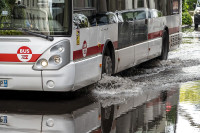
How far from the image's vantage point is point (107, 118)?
923 centimetres

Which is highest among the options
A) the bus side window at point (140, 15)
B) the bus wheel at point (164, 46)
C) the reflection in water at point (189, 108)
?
the bus side window at point (140, 15)

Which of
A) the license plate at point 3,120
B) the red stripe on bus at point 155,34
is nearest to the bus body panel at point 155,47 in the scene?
the red stripe on bus at point 155,34

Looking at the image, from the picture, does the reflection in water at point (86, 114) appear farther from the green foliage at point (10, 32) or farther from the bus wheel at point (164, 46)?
the bus wheel at point (164, 46)

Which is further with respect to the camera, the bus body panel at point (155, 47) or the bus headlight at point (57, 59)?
the bus body panel at point (155, 47)

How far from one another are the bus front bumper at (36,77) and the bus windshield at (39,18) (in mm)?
597

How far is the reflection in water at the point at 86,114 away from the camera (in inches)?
329

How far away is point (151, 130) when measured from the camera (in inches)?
323

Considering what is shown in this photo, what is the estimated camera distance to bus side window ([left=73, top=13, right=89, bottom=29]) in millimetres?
10523

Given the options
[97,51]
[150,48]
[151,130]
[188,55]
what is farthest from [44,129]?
[188,55]

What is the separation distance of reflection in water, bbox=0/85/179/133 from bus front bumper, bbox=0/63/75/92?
1.07 feet

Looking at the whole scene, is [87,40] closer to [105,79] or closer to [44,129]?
[105,79]

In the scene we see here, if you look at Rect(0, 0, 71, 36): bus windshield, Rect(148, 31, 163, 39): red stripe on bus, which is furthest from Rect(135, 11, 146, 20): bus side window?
Rect(0, 0, 71, 36): bus windshield

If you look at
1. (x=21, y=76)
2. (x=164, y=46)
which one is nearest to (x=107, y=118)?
(x=21, y=76)

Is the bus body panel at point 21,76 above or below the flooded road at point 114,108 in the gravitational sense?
above
